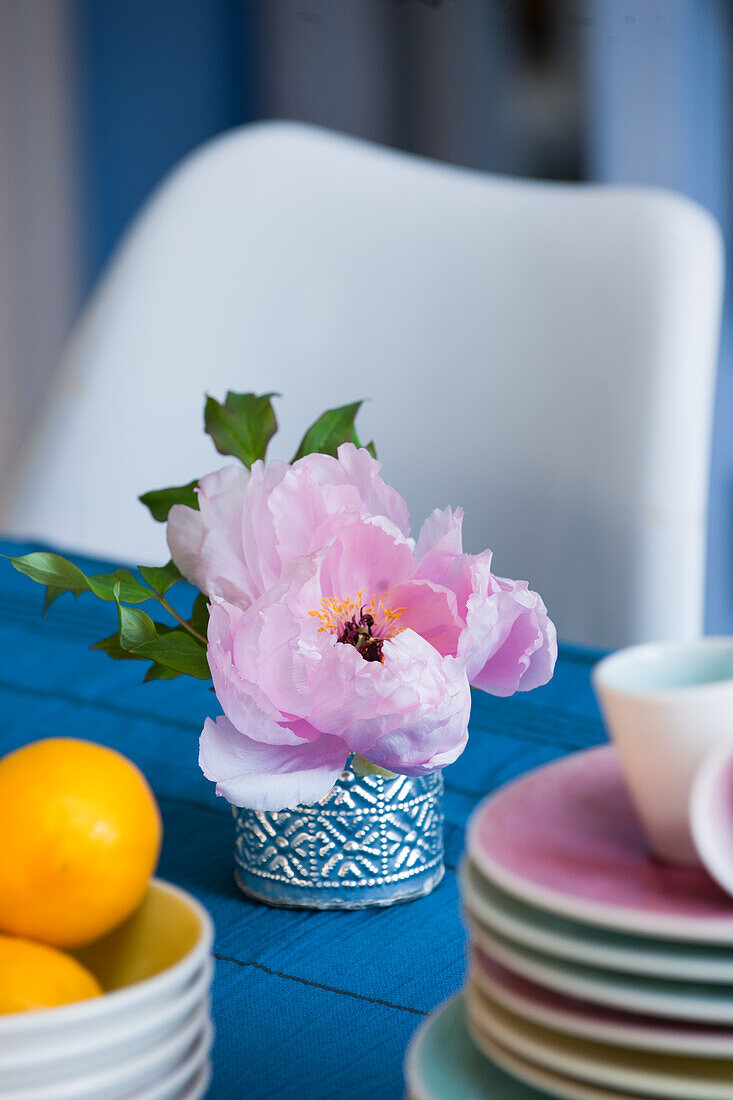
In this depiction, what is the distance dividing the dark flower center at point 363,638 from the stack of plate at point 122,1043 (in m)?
A: 0.15

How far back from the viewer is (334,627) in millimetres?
465

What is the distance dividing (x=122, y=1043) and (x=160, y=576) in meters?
0.23

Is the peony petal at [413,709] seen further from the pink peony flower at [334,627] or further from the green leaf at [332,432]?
the green leaf at [332,432]

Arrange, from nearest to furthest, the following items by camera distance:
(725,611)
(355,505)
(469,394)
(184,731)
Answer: (355,505)
(184,731)
(469,394)
(725,611)

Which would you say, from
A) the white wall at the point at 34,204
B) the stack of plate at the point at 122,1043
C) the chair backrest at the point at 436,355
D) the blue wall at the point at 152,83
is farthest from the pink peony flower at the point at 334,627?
the blue wall at the point at 152,83

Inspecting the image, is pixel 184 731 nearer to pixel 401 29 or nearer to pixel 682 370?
pixel 682 370

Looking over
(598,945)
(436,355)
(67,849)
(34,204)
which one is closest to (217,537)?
(67,849)

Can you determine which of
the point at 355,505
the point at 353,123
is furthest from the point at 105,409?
the point at 353,123

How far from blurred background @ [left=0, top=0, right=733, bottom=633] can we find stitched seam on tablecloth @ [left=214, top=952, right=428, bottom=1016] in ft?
6.98

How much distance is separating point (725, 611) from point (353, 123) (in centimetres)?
142

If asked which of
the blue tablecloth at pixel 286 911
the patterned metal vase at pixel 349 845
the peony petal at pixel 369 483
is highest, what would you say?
the peony petal at pixel 369 483

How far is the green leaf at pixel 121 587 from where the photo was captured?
1.54ft

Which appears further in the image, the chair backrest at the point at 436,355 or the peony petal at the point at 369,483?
the chair backrest at the point at 436,355

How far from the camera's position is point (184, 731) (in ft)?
2.40
